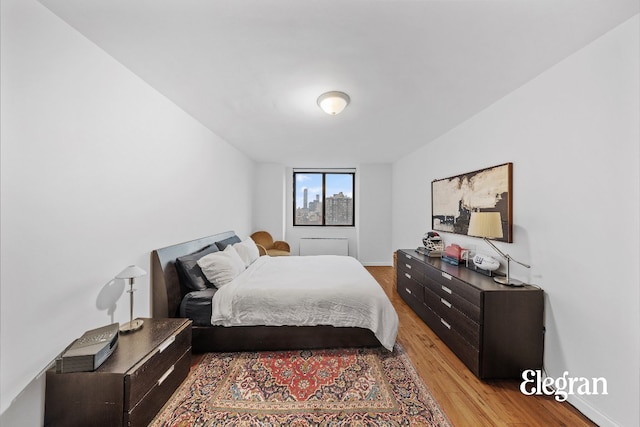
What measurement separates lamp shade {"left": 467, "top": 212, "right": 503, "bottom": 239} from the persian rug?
1.34 m

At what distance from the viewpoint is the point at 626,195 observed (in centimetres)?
141

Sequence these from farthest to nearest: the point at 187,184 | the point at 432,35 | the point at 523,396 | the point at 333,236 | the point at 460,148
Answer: the point at 333,236 < the point at 460,148 < the point at 187,184 < the point at 523,396 < the point at 432,35

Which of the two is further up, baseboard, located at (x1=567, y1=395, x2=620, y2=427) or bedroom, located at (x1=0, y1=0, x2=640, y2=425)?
bedroom, located at (x1=0, y1=0, x2=640, y2=425)

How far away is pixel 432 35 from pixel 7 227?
2.54 metres

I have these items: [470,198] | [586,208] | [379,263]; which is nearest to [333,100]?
[470,198]

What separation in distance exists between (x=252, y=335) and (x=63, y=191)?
5.85 feet

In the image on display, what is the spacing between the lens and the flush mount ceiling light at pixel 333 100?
2207mm

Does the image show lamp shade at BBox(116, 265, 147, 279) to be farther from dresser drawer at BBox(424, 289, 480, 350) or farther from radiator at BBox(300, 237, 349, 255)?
radiator at BBox(300, 237, 349, 255)

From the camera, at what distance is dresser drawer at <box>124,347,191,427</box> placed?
4.43ft

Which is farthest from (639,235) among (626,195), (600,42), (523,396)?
(523,396)

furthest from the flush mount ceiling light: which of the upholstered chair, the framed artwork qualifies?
the upholstered chair

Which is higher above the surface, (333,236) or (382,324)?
(333,236)

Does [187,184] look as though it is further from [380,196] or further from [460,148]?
[380,196]

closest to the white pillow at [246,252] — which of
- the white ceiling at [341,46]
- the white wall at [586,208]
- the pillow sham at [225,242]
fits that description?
the pillow sham at [225,242]
